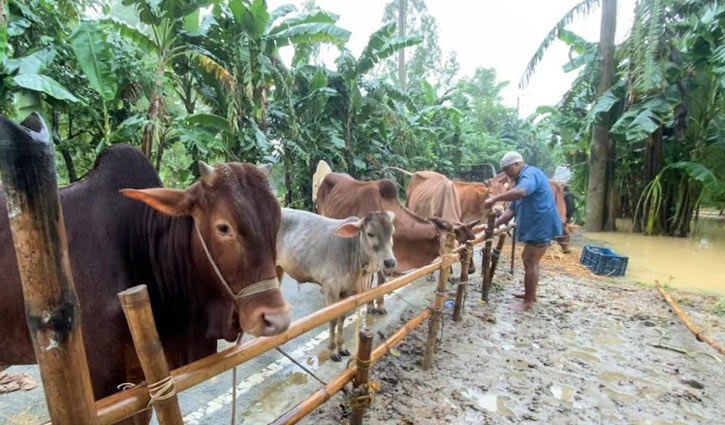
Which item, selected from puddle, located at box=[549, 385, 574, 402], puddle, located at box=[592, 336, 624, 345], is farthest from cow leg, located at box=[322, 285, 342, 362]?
puddle, located at box=[592, 336, 624, 345]

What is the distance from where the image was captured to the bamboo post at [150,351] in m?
1.18

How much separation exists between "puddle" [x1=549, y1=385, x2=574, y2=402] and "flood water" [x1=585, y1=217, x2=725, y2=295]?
461cm

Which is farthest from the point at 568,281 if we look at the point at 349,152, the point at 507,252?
the point at 349,152

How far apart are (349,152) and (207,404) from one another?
7822mm

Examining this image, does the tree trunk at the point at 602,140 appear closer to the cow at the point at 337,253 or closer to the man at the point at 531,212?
the man at the point at 531,212

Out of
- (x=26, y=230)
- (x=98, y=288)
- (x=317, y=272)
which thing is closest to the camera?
(x=26, y=230)

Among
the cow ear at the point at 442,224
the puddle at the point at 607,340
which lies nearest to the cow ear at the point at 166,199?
the cow ear at the point at 442,224

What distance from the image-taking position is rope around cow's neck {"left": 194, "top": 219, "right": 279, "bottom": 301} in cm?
155

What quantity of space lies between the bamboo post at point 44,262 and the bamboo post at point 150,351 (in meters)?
0.24

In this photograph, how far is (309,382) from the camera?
10.9ft

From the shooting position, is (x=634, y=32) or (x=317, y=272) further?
(x=634, y=32)

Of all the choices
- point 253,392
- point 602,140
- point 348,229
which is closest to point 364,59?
point 348,229

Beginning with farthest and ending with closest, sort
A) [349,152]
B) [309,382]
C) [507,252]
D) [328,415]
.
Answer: [349,152]
[507,252]
[309,382]
[328,415]

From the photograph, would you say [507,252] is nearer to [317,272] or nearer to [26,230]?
[317,272]
